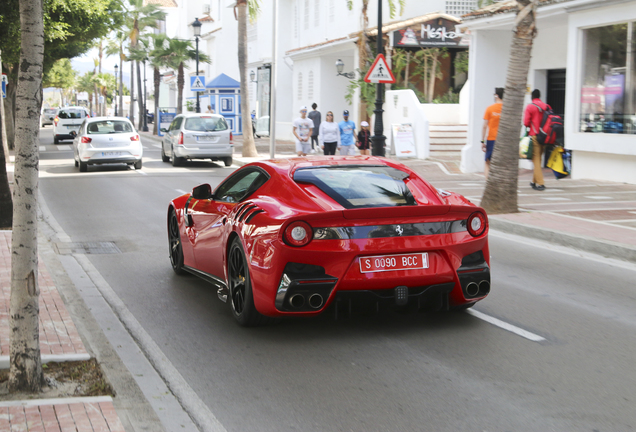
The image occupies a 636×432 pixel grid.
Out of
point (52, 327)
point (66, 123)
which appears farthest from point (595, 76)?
point (66, 123)

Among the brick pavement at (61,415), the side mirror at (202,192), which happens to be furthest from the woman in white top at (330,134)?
the brick pavement at (61,415)

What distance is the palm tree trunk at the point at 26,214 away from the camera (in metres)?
4.56

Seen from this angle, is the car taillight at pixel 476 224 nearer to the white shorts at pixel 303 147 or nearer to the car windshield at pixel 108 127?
the white shorts at pixel 303 147

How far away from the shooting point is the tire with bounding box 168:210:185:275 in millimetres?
8342

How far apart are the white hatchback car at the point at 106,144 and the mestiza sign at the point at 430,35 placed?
11279 millimetres

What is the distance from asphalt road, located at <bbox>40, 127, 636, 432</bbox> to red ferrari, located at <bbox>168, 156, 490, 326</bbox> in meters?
0.33

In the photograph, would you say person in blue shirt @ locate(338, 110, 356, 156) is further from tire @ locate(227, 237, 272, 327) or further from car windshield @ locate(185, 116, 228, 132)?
tire @ locate(227, 237, 272, 327)

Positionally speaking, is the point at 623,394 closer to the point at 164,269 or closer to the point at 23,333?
the point at 23,333

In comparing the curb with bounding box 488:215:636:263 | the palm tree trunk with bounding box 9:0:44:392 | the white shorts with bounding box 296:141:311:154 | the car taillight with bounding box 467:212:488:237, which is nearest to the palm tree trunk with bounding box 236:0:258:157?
the white shorts with bounding box 296:141:311:154

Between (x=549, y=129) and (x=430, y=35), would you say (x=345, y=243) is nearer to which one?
(x=549, y=129)

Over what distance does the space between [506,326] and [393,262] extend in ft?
4.00

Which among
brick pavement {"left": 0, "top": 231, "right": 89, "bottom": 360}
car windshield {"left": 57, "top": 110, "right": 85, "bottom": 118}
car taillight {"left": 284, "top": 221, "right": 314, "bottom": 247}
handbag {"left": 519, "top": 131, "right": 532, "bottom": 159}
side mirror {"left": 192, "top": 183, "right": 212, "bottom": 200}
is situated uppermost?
car windshield {"left": 57, "top": 110, "right": 85, "bottom": 118}

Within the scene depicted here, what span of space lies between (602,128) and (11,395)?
15.8 metres

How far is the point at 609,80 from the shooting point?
57.4 ft
